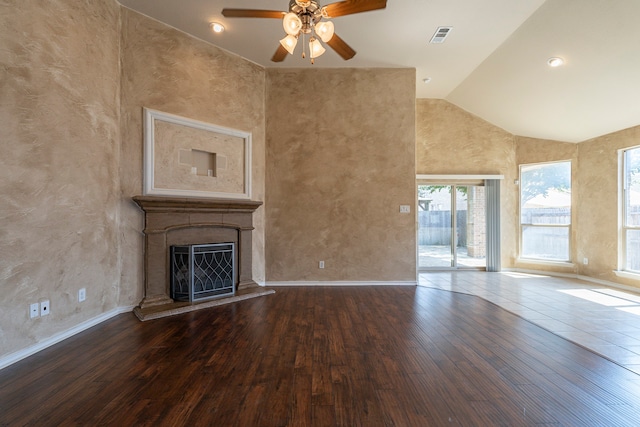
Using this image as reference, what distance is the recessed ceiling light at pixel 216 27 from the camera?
3824 mm

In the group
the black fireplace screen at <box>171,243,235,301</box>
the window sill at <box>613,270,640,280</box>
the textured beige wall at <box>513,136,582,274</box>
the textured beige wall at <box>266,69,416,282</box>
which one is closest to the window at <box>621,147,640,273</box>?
the window sill at <box>613,270,640,280</box>

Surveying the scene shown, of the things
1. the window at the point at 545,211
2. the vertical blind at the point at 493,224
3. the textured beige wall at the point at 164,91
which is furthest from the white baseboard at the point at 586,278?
the textured beige wall at the point at 164,91

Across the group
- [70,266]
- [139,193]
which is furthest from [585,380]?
[139,193]

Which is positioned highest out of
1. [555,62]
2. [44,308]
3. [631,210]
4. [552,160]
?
[555,62]

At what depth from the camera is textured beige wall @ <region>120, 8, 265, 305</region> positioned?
3.57 metres

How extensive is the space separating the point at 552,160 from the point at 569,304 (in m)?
3.46

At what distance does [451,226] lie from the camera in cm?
661

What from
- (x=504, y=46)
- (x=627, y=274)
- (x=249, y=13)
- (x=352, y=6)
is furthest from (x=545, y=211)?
(x=249, y=13)

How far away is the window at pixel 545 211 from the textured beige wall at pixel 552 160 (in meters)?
0.10

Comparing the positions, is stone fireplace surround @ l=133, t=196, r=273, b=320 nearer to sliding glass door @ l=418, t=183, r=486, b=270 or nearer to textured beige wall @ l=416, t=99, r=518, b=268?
sliding glass door @ l=418, t=183, r=486, b=270

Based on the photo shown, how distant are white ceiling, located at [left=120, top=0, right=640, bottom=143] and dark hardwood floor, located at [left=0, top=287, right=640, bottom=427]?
3635 millimetres

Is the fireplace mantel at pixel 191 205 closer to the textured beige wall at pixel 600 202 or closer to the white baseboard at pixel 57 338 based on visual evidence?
the white baseboard at pixel 57 338

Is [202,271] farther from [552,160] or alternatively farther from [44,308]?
[552,160]

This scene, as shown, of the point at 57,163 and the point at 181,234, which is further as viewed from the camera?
the point at 181,234
